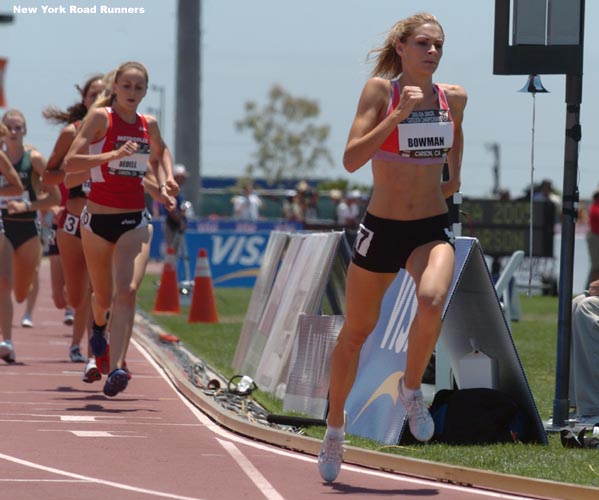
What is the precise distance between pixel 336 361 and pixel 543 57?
3152 mm

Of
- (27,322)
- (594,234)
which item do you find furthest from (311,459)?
(594,234)

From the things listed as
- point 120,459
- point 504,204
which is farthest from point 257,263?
point 120,459

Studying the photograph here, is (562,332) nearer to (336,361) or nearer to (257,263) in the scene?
(336,361)

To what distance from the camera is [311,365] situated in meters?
11.5

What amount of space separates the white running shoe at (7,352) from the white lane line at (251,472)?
17.6 ft

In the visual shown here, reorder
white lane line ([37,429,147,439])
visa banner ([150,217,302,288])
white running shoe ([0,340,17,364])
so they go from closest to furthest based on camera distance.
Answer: white lane line ([37,429,147,439])
white running shoe ([0,340,17,364])
visa banner ([150,217,302,288])

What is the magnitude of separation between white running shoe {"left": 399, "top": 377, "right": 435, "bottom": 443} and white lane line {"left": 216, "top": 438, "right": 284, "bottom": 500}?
0.75 m

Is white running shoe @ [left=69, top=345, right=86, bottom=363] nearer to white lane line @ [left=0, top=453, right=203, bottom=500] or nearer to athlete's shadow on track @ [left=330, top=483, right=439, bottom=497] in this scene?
white lane line @ [left=0, top=453, right=203, bottom=500]

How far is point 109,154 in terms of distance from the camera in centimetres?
1133

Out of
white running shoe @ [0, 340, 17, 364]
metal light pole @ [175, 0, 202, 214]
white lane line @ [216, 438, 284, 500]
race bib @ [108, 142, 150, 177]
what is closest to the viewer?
white lane line @ [216, 438, 284, 500]

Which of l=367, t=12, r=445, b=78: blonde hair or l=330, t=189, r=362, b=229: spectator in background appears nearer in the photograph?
l=367, t=12, r=445, b=78: blonde hair

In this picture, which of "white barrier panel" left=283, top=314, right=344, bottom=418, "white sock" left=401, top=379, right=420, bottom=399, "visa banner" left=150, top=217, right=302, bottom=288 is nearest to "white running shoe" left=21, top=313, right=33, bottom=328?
"white barrier panel" left=283, top=314, right=344, bottom=418

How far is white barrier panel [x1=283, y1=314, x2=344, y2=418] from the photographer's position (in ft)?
36.7

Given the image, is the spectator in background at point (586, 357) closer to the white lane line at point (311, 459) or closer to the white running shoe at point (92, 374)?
the white lane line at point (311, 459)
